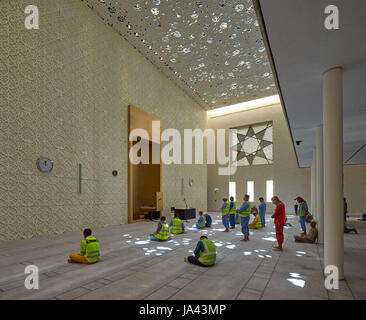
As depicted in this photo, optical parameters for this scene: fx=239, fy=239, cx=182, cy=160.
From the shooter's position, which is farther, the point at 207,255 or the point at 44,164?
the point at 44,164

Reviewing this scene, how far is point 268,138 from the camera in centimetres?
2188

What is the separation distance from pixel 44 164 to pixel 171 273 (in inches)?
252

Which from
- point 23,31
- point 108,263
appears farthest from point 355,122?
point 23,31

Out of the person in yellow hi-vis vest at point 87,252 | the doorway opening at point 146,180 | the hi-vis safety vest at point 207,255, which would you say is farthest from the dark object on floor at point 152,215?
the hi-vis safety vest at point 207,255

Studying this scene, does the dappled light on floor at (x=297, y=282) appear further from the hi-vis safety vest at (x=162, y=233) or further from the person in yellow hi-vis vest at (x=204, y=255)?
the hi-vis safety vest at (x=162, y=233)

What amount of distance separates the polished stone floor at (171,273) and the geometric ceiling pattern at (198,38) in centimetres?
1015

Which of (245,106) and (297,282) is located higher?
(245,106)

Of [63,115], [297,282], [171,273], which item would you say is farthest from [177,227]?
[63,115]

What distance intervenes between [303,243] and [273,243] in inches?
40.7

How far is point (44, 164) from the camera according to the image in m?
8.49

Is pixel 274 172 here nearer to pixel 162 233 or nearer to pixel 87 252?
pixel 162 233

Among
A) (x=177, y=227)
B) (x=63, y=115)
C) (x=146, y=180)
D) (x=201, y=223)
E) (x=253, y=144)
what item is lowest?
(x=201, y=223)

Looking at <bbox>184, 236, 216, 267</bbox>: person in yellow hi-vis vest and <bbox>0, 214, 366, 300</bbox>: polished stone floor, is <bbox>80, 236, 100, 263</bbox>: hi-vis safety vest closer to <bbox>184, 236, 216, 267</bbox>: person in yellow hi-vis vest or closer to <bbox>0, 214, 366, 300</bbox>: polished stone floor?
<bbox>0, 214, 366, 300</bbox>: polished stone floor

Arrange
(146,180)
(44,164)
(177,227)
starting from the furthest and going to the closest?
(146,180) < (177,227) < (44,164)
